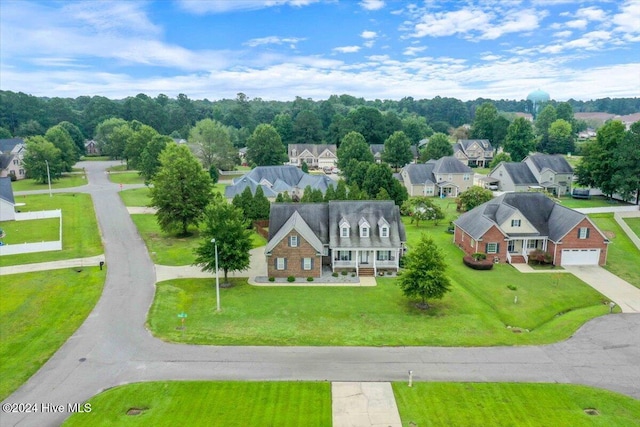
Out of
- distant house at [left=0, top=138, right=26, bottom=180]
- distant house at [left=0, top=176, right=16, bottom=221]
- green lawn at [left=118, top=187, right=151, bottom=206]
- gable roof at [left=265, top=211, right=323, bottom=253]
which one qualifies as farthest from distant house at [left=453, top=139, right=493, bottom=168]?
distant house at [left=0, top=138, right=26, bottom=180]

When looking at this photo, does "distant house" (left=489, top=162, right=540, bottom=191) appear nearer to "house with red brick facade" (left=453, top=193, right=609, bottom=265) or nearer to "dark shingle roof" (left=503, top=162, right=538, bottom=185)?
"dark shingle roof" (left=503, top=162, right=538, bottom=185)

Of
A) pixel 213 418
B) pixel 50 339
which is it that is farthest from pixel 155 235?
pixel 213 418

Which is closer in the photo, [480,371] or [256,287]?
[480,371]

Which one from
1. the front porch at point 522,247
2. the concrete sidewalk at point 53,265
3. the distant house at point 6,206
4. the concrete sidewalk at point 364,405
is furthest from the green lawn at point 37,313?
the front porch at point 522,247

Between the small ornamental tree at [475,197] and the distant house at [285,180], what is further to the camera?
the distant house at [285,180]

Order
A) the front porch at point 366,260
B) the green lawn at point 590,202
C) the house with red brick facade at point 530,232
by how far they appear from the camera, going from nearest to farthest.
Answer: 1. the front porch at point 366,260
2. the house with red brick facade at point 530,232
3. the green lawn at point 590,202

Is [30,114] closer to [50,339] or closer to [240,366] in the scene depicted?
[50,339]

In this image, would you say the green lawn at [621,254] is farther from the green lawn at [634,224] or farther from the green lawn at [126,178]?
the green lawn at [126,178]
